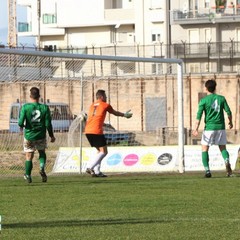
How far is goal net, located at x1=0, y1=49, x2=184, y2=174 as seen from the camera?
2898 cm

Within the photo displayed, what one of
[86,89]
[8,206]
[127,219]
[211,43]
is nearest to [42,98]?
[86,89]

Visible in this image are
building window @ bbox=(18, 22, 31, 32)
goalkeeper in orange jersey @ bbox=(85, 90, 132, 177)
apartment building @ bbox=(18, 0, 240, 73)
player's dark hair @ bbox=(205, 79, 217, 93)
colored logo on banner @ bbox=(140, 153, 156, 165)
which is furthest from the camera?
building window @ bbox=(18, 22, 31, 32)

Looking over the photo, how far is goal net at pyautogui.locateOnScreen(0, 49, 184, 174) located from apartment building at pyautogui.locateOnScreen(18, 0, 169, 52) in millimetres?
54396

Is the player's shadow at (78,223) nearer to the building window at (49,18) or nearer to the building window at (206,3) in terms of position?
the building window at (206,3)

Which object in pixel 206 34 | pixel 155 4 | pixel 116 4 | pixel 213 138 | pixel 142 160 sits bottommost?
pixel 142 160

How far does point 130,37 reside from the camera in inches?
3703

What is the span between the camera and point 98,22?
96.3 metres

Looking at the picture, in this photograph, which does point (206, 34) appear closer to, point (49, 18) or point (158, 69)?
point (49, 18)

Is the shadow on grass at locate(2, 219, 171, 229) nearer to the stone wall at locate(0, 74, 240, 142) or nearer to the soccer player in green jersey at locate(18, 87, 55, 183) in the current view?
the soccer player in green jersey at locate(18, 87, 55, 183)

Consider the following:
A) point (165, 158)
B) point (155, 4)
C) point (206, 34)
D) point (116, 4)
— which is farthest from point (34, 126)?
point (116, 4)

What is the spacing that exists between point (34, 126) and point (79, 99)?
924 centimetres

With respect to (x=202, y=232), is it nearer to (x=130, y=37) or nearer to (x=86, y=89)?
(x=86, y=89)

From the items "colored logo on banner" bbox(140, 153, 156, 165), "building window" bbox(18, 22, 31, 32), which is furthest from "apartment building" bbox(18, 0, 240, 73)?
"colored logo on banner" bbox(140, 153, 156, 165)

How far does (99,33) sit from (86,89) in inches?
2511
